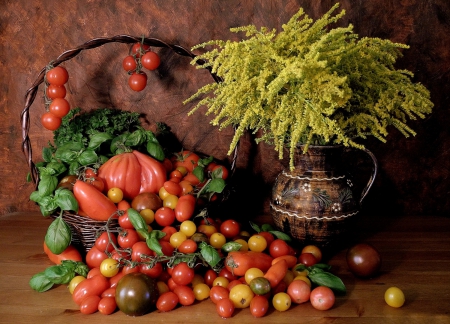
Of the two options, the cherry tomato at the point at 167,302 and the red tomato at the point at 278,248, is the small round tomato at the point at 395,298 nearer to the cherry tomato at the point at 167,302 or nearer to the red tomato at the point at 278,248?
the red tomato at the point at 278,248

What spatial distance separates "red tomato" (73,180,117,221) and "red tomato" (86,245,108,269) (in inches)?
3.9

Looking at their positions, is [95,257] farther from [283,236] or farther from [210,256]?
[283,236]

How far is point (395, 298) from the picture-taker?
98 centimetres

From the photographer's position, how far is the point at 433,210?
64.8 inches

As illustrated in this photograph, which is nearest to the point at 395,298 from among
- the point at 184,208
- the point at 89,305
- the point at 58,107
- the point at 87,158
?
the point at 184,208

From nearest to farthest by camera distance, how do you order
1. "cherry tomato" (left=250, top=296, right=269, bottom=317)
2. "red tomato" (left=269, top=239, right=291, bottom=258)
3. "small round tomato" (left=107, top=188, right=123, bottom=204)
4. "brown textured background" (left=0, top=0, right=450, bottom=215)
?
"cherry tomato" (left=250, top=296, right=269, bottom=317) → "red tomato" (left=269, top=239, right=291, bottom=258) → "small round tomato" (left=107, top=188, right=123, bottom=204) → "brown textured background" (left=0, top=0, right=450, bottom=215)

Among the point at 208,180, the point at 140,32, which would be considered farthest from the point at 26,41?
the point at 208,180

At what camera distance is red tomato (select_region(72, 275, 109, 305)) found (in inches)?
40.2

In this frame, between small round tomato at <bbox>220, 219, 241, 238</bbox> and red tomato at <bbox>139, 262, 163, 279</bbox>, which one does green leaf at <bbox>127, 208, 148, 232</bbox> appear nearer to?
red tomato at <bbox>139, 262, 163, 279</bbox>

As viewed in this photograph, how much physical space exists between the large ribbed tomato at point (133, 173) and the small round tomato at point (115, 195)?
33 millimetres

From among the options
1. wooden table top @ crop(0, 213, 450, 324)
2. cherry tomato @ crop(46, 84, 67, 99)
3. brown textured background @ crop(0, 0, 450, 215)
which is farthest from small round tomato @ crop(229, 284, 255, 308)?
cherry tomato @ crop(46, 84, 67, 99)

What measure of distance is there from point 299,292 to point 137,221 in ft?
1.47

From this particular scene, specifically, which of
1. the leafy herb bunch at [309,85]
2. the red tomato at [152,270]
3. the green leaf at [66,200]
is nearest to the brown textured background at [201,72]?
the leafy herb bunch at [309,85]

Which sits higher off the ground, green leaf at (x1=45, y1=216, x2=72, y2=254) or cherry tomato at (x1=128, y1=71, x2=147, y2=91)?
cherry tomato at (x1=128, y1=71, x2=147, y2=91)
